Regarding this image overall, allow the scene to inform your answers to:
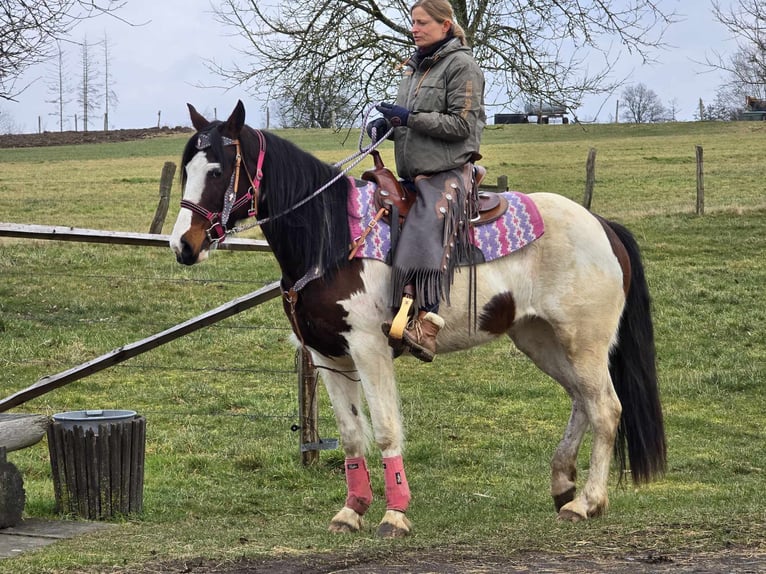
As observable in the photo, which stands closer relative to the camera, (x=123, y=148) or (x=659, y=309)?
(x=659, y=309)

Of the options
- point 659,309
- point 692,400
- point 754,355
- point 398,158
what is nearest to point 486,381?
point 692,400

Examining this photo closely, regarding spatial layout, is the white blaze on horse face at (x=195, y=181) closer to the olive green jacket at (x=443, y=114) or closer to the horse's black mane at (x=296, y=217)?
the horse's black mane at (x=296, y=217)

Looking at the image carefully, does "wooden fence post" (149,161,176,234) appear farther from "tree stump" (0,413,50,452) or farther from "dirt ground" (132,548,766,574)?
"dirt ground" (132,548,766,574)

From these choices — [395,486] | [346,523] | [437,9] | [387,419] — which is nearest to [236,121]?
[437,9]

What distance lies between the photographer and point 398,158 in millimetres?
6203

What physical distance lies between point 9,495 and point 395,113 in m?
3.12

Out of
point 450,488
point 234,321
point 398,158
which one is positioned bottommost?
point 450,488

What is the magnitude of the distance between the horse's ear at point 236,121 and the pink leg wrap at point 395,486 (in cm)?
202

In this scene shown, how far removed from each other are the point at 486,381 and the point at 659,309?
429cm

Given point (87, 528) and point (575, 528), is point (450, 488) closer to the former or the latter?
point (575, 528)

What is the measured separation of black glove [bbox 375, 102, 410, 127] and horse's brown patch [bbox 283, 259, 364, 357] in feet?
2.67

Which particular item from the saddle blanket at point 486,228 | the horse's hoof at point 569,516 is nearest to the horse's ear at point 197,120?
the saddle blanket at point 486,228

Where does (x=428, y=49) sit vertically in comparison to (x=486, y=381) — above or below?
above

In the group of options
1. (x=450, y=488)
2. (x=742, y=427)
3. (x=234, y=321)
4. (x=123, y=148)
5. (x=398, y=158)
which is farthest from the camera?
(x=123, y=148)
